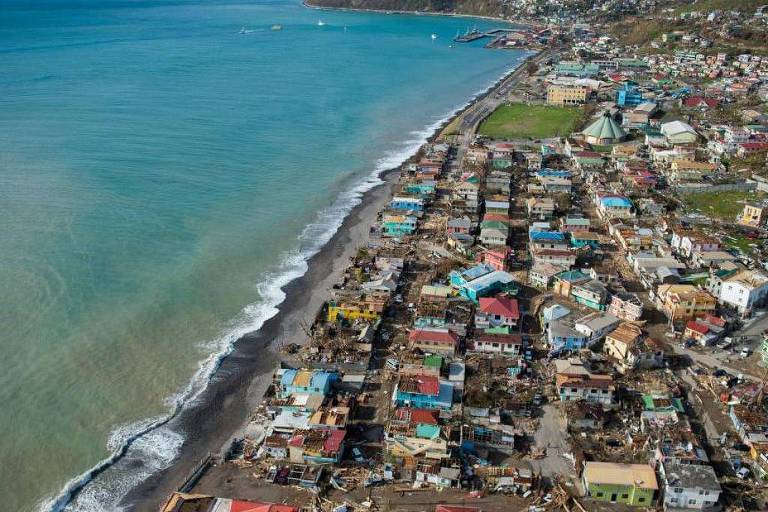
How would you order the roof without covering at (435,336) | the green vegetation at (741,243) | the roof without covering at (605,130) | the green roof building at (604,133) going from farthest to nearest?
1. the roof without covering at (605,130)
2. the green roof building at (604,133)
3. the green vegetation at (741,243)
4. the roof without covering at (435,336)

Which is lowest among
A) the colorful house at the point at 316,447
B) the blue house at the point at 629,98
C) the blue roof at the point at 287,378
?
the colorful house at the point at 316,447

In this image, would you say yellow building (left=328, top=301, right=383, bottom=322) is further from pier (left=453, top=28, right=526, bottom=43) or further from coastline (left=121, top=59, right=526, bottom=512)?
pier (left=453, top=28, right=526, bottom=43)

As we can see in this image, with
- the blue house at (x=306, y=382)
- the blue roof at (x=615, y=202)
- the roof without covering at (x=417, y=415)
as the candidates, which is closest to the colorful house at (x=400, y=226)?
the blue roof at (x=615, y=202)

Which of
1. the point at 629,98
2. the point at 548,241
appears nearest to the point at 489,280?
the point at 548,241

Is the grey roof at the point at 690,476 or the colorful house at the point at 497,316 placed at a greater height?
the colorful house at the point at 497,316

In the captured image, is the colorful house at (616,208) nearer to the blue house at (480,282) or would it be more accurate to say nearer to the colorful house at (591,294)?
the colorful house at (591,294)

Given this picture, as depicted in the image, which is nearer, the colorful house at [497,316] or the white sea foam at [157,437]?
the white sea foam at [157,437]
